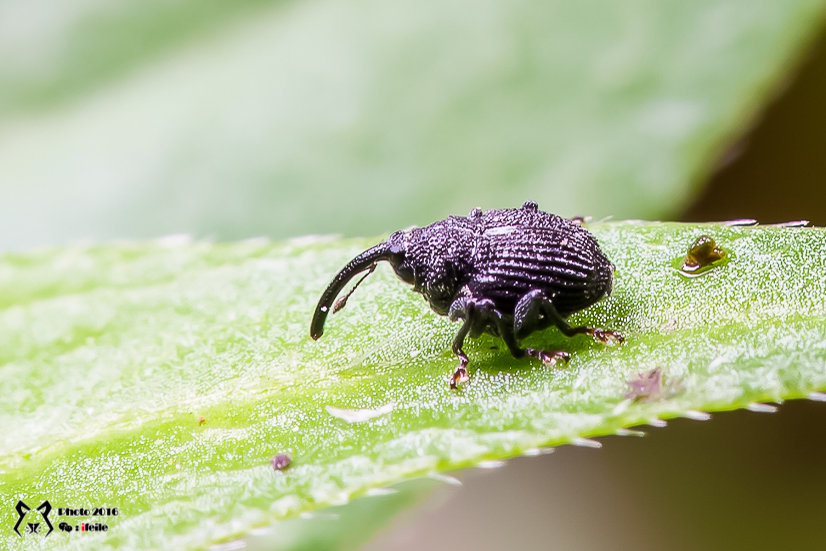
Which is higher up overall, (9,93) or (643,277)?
(9,93)

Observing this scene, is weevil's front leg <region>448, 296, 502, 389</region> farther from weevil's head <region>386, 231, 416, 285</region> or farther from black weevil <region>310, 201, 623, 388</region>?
weevil's head <region>386, 231, 416, 285</region>

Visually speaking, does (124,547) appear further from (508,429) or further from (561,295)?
(561,295)

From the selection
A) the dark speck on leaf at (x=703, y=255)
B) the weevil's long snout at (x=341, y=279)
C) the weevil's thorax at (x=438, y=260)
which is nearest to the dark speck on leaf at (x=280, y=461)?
the weevil's long snout at (x=341, y=279)

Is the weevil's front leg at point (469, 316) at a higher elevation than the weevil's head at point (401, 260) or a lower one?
lower

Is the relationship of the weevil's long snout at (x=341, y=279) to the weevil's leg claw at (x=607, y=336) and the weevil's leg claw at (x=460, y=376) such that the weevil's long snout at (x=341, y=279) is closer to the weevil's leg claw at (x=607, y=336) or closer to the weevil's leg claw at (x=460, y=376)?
the weevil's leg claw at (x=460, y=376)

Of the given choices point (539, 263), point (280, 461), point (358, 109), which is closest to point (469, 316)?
point (539, 263)

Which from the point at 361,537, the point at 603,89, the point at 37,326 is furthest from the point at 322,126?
the point at 361,537

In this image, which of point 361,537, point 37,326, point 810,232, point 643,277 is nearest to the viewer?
point 810,232
